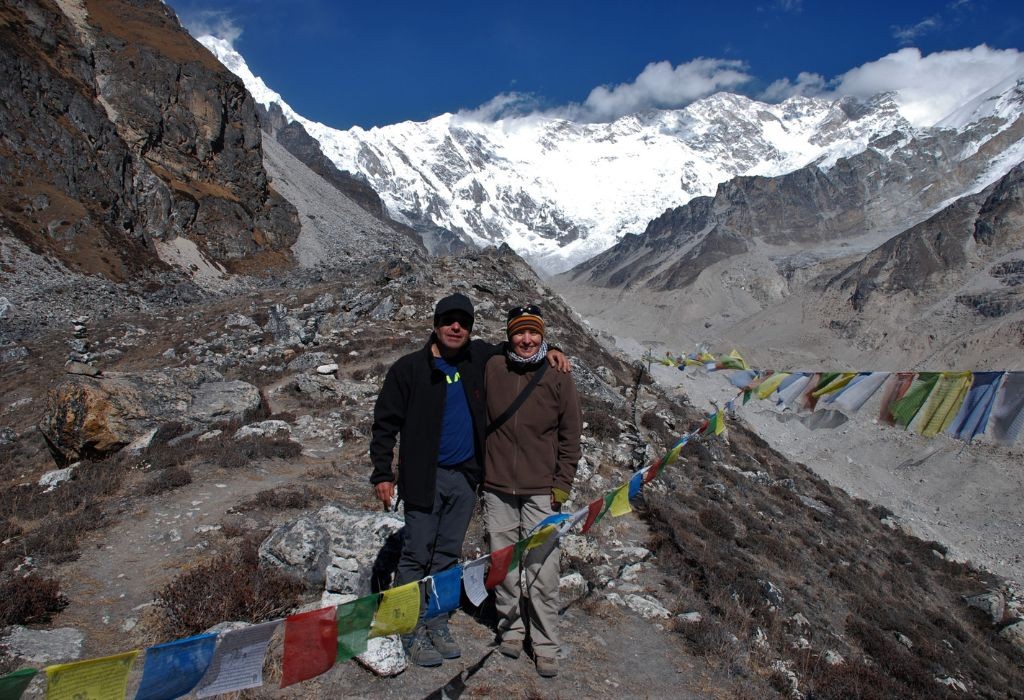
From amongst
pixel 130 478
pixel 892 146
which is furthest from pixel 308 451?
pixel 892 146

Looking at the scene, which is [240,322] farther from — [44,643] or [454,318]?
[454,318]

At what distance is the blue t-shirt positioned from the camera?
396 cm

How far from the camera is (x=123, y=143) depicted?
40.0 m

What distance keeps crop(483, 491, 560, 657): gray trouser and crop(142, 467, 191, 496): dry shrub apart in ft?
16.3

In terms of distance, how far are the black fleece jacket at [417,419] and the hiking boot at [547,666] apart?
5.02 feet

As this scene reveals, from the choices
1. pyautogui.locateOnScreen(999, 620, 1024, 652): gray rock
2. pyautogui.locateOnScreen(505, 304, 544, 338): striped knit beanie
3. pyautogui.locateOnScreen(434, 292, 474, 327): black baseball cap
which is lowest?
pyautogui.locateOnScreen(999, 620, 1024, 652): gray rock

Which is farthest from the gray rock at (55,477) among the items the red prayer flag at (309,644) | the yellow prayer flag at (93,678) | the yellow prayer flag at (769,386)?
the yellow prayer flag at (769,386)

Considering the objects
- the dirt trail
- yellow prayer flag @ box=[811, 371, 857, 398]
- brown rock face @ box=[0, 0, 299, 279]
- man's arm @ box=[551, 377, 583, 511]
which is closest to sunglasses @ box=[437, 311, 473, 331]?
man's arm @ box=[551, 377, 583, 511]

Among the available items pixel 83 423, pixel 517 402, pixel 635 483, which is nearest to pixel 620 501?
pixel 635 483

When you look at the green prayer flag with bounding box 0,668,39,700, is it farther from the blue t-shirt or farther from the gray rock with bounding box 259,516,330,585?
the gray rock with bounding box 259,516,330,585

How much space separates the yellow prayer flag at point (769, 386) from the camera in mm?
8656

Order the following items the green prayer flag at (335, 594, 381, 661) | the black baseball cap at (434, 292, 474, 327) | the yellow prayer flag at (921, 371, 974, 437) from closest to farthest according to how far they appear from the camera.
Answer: the green prayer flag at (335, 594, 381, 661) < the black baseball cap at (434, 292, 474, 327) < the yellow prayer flag at (921, 371, 974, 437)

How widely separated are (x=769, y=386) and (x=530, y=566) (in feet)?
19.7

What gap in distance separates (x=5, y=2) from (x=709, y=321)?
84.5 metres
